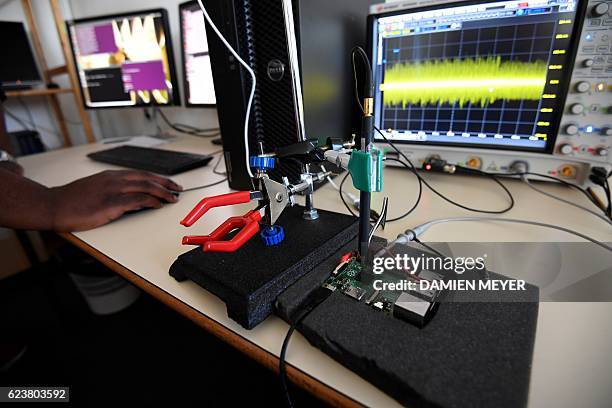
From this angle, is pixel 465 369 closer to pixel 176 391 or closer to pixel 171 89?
pixel 176 391

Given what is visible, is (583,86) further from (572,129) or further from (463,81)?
(463,81)

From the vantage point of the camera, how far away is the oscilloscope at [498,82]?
2.16ft

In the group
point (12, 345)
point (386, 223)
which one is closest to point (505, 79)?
point (386, 223)

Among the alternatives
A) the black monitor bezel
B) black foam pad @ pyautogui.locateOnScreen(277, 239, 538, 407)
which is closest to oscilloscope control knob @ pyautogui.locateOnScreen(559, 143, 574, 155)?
black foam pad @ pyautogui.locateOnScreen(277, 239, 538, 407)

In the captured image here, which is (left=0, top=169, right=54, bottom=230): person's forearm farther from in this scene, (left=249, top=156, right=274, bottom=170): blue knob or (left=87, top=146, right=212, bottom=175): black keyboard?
(left=249, top=156, right=274, bottom=170): blue knob

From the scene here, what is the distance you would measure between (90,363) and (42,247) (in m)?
0.93

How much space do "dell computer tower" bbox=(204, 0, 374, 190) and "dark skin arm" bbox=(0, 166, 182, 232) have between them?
23 cm

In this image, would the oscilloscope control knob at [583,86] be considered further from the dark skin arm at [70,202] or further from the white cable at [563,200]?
the dark skin arm at [70,202]

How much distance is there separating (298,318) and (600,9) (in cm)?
80

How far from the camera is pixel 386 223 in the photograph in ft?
2.04

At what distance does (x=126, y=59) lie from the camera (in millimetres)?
1374

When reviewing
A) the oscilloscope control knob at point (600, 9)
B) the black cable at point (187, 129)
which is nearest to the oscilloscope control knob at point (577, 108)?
the oscilloscope control knob at point (600, 9)

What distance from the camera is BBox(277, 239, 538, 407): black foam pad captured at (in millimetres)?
268

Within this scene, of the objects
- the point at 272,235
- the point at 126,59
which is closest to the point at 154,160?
the point at 126,59
